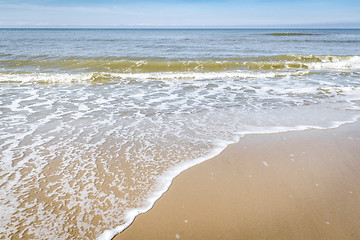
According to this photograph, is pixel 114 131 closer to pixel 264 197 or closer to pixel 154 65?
pixel 264 197

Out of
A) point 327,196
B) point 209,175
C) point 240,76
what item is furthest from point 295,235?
point 240,76

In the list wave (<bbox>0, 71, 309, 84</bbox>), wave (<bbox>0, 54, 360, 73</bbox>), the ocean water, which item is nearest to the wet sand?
the ocean water

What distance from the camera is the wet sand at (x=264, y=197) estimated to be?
91.7 inches

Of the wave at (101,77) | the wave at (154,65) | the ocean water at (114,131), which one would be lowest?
the wave at (154,65)

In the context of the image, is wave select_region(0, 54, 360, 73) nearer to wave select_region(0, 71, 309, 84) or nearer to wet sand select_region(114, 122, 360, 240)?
wave select_region(0, 71, 309, 84)

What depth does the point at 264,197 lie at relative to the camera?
9.23 feet

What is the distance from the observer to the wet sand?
233 centimetres

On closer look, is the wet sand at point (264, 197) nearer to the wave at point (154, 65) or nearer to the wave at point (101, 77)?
the wave at point (101, 77)

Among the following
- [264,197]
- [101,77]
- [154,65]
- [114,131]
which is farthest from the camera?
[154,65]

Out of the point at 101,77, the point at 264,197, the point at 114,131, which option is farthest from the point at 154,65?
the point at 264,197

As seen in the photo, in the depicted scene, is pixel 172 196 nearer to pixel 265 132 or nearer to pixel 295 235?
pixel 295 235

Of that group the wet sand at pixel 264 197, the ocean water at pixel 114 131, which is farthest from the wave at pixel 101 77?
the wet sand at pixel 264 197

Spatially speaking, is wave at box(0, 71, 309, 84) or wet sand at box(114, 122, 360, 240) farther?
wave at box(0, 71, 309, 84)

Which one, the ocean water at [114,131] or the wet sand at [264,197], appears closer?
the wet sand at [264,197]
